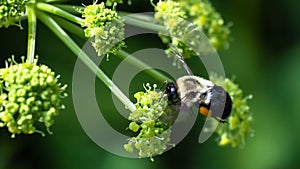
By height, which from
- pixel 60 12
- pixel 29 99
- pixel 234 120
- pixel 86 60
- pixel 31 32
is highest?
pixel 60 12

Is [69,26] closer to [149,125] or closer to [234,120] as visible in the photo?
[149,125]

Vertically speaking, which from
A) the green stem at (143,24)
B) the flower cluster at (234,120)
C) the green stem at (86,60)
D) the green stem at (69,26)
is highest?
the green stem at (143,24)

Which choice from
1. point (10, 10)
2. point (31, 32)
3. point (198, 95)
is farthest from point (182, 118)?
point (10, 10)

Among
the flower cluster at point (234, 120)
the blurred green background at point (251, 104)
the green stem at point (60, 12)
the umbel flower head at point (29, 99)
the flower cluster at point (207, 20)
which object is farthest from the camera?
the blurred green background at point (251, 104)

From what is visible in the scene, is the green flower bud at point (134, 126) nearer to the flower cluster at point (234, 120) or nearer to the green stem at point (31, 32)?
the green stem at point (31, 32)

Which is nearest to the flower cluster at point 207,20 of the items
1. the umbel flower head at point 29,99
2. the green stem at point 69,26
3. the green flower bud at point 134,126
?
the green stem at point 69,26

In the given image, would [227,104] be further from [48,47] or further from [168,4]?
[48,47]
